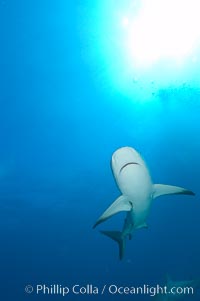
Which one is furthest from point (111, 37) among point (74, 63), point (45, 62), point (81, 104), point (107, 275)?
point (107, 275)

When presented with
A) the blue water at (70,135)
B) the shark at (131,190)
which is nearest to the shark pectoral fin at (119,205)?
the shark at (131,190)

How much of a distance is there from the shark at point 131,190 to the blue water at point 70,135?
133 inches

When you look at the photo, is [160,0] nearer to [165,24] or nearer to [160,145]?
[165,24]

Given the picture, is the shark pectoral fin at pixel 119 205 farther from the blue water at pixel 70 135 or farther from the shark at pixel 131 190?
the blue water at pixel 70 135

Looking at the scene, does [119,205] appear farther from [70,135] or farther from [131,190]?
[70,135]

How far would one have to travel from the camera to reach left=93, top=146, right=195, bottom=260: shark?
15.0 ft

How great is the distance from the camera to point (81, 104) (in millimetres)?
8445

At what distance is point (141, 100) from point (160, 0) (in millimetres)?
2630

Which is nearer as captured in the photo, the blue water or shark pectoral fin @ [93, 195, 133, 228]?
shark pectoral fin @ [93, 195, 133, 228]

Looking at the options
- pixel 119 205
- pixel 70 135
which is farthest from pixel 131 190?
pixel 70 135

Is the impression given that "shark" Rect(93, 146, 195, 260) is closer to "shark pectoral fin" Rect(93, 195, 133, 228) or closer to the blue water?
"shark pectoral fin" Rect(93, 195, 133, 228)

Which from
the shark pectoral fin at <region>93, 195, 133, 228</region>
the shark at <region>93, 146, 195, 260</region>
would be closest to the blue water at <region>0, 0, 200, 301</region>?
the shark at <region>93, 146, 195, 260</region>

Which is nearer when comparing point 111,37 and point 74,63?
point 111,37

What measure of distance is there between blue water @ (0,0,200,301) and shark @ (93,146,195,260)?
133 inches
